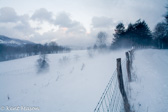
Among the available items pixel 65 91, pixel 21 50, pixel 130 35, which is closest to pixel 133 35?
pixel 130 35

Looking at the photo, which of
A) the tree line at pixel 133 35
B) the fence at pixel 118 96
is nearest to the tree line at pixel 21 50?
the tree line at pixel 133 35

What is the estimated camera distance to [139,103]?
3832mm

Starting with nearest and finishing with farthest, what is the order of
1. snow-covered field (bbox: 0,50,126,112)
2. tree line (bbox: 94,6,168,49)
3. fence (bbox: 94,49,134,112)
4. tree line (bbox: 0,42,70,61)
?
fence (bbox: 94,49,134,112) → snow-covered field (bbox: 0,50,126,112) → tree line (bbox: 94,6,168,49) → tree line (bbox: 0,42,70,61)

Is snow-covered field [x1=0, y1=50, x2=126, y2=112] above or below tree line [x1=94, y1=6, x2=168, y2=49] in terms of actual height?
below

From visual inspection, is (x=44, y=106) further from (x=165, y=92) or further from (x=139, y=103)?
(x=165, y=92)

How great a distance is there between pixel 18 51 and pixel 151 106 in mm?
92431

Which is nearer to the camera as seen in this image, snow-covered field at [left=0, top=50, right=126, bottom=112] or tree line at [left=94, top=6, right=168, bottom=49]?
snow-covered field at [left=0, top=50, right=126, bottom=112]

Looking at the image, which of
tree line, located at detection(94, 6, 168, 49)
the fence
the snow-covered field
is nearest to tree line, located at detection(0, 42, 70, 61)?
tree line, located at detection(94, 6, 168, 49)

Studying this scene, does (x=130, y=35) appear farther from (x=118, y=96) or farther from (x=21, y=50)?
(x=21, y=50)

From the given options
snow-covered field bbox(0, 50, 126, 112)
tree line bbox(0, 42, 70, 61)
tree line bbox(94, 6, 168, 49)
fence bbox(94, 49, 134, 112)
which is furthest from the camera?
tree line bbox(0, 42, 70, 61)

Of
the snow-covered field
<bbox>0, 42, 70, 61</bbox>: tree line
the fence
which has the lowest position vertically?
the snow-covered field

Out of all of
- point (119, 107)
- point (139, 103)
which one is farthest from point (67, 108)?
point (139, 103)

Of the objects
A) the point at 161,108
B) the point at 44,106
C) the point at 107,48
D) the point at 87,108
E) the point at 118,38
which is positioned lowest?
the point at 44,106

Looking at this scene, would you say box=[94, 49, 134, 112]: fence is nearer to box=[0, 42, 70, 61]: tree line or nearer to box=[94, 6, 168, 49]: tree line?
box=[94, 6, 168, 49]: tree line
